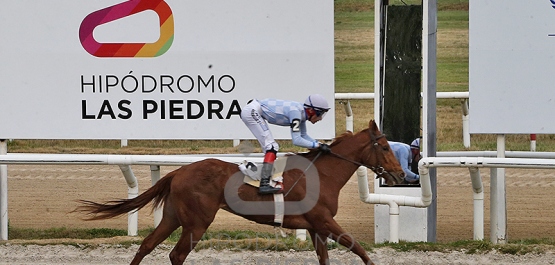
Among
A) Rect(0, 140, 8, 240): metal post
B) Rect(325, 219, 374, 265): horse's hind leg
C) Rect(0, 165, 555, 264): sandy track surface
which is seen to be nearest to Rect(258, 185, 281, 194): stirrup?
Rect(325, 219, 374, 265): horse's hind leg

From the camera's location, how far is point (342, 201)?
32.9ft

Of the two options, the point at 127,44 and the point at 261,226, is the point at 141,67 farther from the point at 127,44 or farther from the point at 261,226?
the point at 261,226

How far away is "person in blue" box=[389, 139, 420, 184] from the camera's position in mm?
8031

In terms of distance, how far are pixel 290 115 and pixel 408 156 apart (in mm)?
1844

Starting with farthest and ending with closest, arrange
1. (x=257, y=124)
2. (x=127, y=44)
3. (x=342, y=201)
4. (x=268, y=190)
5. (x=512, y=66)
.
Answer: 1. (x=342, y=201)
2. (x=127, y=44)
3. (x=512, y=66)
4. (x=257, y=124)
5. (x=268, y=190)

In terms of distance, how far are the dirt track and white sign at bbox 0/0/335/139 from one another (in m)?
1.21

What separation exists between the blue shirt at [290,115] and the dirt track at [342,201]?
2.19 meters

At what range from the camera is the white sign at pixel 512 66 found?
7832mm

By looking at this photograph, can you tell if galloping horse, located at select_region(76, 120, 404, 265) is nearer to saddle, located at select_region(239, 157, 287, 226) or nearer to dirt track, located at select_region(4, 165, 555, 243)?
saddle, located at select_region(239, 157, 287, 226)

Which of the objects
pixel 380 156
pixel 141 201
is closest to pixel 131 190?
pixel 141 201

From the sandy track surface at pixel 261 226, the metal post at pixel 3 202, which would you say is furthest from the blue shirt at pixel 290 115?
the metal post at pixel 3 202

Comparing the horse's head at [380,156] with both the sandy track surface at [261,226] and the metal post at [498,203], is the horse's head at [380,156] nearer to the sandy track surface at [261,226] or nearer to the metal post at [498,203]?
the sandy track surface at [261,226]

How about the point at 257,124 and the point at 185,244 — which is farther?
the point at 257,124

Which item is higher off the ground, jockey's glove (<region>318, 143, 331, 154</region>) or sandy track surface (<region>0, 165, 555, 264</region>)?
jockey's glove (<region>318, 143, 331, 154</region>)
